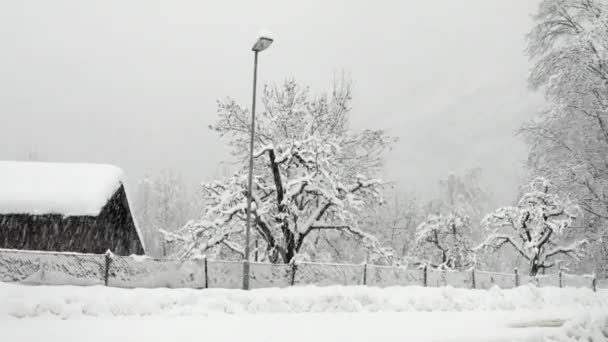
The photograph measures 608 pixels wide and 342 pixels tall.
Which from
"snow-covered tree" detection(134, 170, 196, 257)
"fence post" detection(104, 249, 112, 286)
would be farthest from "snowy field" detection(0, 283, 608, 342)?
"snow-covered tree" detection(134, 170, 196, 257)

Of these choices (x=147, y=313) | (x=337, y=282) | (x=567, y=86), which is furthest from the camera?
(x=567, y=86)

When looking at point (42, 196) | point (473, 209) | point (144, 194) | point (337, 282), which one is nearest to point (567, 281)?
point (337, 282)

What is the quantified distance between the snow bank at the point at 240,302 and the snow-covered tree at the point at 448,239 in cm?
2133

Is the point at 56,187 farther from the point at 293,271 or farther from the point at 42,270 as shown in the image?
the point at 293,271

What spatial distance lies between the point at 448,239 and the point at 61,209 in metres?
31.2

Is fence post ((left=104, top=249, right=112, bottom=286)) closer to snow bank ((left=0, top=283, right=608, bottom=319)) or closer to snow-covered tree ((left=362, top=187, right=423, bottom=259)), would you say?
snow bank ((left=0, top=283, right=608, bottom=319))

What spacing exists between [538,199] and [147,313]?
2731 centimetres

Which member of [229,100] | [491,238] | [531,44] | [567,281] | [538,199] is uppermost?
[531,44]

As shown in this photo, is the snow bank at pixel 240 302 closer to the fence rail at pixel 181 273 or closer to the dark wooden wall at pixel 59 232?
the fence rail at pixel 181 273

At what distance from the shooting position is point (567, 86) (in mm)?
22344

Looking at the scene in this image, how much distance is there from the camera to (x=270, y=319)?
11008 mm

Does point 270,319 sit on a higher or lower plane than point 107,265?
lower

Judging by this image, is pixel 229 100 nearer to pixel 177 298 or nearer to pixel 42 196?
pixel 42 196

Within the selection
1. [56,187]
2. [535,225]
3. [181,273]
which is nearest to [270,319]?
[181,273]
